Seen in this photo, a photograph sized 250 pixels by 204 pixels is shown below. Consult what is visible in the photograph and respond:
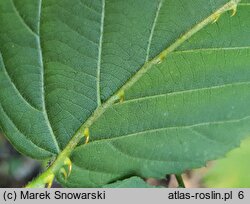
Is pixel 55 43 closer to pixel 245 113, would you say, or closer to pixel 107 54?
pixel 107 54

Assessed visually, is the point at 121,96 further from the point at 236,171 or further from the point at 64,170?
the point at 236,171

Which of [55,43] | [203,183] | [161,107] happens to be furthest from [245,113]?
[203,183]

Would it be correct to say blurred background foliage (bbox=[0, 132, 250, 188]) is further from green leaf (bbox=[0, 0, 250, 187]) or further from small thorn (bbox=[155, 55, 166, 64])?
small thorn (bbox=[155, 55, 166, 64])

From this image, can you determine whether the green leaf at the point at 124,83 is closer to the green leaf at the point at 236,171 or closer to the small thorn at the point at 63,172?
the small thorn at the point at 63,172

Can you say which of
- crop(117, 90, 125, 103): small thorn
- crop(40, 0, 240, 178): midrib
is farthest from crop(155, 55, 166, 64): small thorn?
crop(117, 90, 125, 103): small thorn

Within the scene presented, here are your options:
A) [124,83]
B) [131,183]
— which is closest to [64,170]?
[131,183]

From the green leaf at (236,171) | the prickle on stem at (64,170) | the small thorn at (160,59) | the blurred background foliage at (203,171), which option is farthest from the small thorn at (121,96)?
the green leaf at (236,171)
